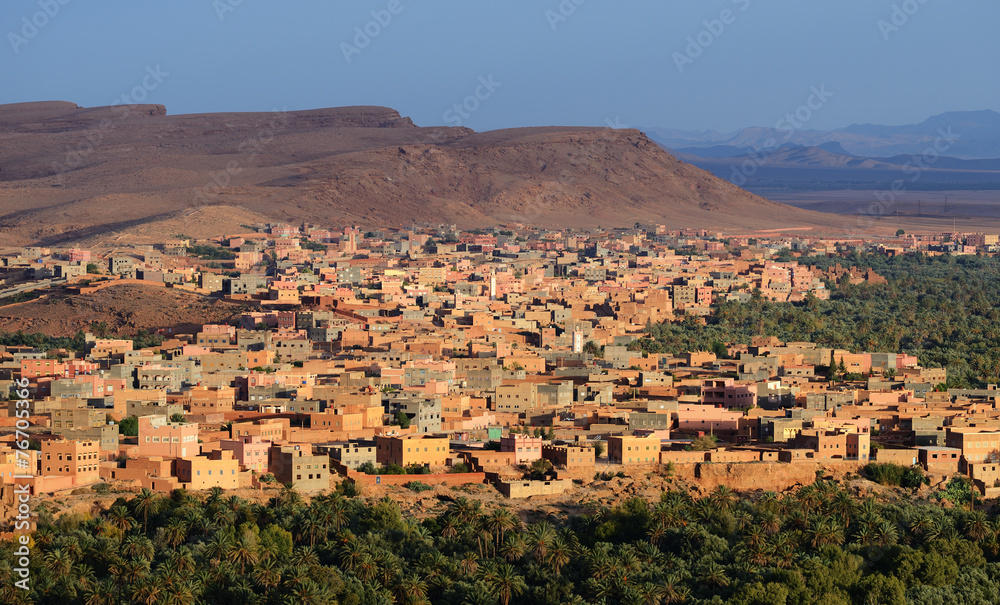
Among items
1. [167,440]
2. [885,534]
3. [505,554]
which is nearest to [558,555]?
[505,554]

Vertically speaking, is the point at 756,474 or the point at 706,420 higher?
the point at 706,420

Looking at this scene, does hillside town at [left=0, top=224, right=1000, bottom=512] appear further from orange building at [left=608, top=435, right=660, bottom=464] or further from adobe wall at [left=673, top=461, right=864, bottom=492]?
adobe wall at [left=673, top=461, right=864, bottom=492]

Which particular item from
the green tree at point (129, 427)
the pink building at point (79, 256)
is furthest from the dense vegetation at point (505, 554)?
the pink building at point (79, 256)

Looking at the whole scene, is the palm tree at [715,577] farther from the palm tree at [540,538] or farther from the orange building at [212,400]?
the orange building at [212,400]

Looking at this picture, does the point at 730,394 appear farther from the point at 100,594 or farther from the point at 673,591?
A: the point at 100,594

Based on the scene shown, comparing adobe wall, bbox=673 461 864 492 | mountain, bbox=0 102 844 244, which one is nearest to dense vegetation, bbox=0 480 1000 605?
adobe wall, bbox=673 461 864 492
